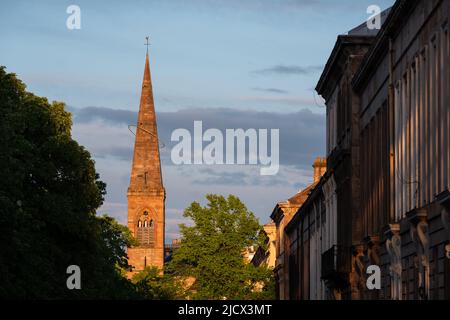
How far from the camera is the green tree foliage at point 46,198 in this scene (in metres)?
53.1

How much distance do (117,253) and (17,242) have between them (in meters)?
43.1

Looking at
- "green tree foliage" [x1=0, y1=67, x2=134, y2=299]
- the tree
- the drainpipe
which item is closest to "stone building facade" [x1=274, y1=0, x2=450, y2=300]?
the drainpipe

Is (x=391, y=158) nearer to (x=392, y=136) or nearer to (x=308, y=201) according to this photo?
(x=392, y=136)

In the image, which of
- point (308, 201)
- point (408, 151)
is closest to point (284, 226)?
point (308, 201)

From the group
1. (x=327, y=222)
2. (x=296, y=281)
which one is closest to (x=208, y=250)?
(x=296, y=281)

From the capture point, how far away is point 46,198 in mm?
62562

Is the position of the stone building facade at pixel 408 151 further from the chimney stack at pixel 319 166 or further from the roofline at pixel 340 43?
the chimney stack at pixel 319 166

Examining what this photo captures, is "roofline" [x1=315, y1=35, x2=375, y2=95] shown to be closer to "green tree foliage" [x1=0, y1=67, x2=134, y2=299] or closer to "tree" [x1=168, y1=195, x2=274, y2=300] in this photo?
"green tree foliage" [x1=0, y1=67, x2=134, y2=299]

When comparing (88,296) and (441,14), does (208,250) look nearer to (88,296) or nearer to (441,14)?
(88,296)

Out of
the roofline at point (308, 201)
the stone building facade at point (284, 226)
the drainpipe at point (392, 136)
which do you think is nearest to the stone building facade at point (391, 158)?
the drainpipe at point (392, 136)

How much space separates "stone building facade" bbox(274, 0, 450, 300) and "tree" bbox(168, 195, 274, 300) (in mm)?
46167

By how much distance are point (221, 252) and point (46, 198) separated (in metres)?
71.7

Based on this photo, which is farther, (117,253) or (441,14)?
(117,253)

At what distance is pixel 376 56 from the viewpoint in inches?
2212
